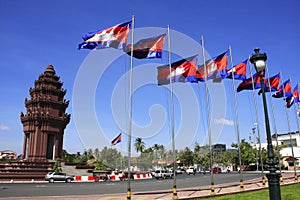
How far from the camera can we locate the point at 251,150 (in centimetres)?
7394

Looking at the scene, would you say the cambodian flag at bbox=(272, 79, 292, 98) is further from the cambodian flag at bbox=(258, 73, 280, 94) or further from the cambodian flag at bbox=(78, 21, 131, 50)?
the cambodian flag at bbox=(78, 21, 131, 50)

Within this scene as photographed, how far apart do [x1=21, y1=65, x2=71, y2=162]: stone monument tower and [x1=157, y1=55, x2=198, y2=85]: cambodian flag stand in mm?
36734

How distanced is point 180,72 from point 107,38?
216 inches

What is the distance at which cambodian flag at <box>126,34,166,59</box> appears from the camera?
57.0 feet

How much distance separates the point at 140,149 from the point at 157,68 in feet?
298

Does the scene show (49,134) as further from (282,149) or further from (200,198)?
(282,149)

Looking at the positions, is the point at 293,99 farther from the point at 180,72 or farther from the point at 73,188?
the point at 73,188

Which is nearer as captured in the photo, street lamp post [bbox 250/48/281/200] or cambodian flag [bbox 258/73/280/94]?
street lamp post [bbox 250/48/281/200]

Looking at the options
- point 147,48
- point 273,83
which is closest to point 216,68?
point 147,48

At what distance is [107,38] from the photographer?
55.1 ft

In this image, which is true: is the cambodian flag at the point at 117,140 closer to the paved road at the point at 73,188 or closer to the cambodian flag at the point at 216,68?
the paved road at the point at 73,188

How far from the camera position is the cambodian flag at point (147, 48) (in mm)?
17359

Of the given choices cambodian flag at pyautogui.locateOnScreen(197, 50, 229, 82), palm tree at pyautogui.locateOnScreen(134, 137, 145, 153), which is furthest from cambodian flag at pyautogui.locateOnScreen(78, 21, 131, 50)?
palm tree at pyautogui.locateOnScreen(134, 137, 145, 153)

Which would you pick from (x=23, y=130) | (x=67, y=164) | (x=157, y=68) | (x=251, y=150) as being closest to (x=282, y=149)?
(x=251, y=150)
